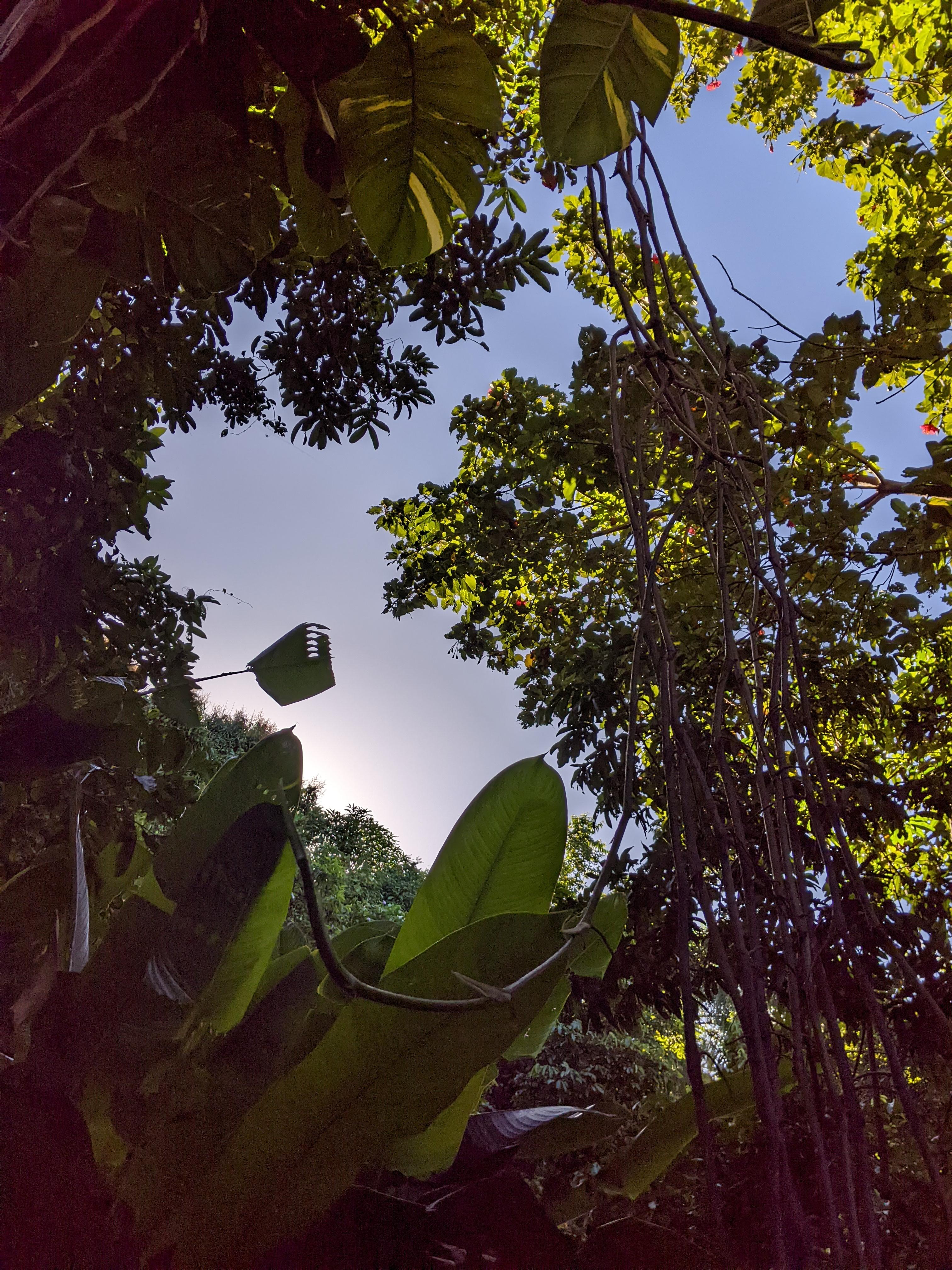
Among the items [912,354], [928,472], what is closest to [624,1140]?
[928,472]

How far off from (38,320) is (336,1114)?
0.47 meters

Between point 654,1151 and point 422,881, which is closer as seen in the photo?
point 654,1151

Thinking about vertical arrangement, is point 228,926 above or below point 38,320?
below

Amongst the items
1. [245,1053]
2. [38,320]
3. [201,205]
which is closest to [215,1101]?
[245,1053]

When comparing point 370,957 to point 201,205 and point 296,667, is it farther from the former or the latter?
point 201,205

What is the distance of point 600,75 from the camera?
1.79 ft

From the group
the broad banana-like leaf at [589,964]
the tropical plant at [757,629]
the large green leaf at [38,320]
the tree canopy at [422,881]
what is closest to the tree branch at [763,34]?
the tree canopy at [422,881]

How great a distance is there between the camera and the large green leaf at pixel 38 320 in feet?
1.34

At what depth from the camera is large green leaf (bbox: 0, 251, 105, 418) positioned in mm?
408

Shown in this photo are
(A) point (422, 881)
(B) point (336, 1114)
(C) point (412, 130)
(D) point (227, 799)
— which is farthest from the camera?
(A) point (422, 881)

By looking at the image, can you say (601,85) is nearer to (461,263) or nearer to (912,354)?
(461,263)

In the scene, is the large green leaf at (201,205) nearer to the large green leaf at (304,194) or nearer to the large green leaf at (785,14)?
the large green leaf at (304,194)

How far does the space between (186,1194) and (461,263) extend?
1719 mm

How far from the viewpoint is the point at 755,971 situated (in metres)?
0.34
